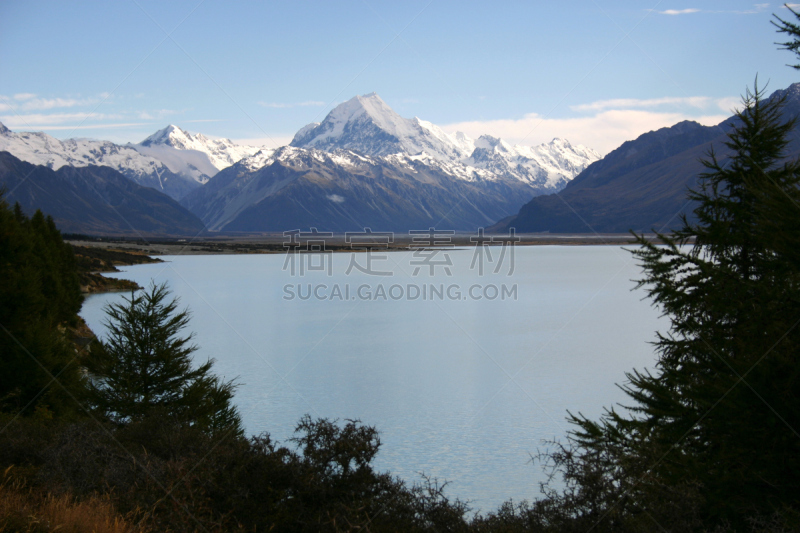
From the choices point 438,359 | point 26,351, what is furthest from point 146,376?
point 438,359

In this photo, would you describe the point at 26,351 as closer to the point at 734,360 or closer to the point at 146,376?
the point at 146,376

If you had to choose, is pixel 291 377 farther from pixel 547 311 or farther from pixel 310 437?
pixel 547 311

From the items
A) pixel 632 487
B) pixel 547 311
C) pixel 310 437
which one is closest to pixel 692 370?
pixel 632 487

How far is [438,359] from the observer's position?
90.0ft

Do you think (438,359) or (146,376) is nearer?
(146,376)

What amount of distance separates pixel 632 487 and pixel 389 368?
20.2 metres

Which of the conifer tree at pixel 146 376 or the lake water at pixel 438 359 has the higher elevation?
the conifer tree at pixel 146 376

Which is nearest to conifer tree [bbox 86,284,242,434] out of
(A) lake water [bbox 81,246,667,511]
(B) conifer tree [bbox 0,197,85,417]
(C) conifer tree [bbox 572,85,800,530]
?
(B) conifer tree [bbox 0,197,85,417]

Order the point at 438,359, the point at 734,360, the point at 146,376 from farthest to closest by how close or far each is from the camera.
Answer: the point at 438,359, the point at 146,376, the point at 734,360

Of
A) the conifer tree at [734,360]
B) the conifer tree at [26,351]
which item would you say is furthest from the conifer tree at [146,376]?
the conifer tree at [734,360]

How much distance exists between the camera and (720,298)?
8.10 m

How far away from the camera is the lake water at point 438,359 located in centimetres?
1622

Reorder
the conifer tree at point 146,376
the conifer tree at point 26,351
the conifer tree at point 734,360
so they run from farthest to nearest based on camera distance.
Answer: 1. the conifer tree at point 26,351
2. the conifer tree at point 146,376
3. the conifer tree at point 734,360

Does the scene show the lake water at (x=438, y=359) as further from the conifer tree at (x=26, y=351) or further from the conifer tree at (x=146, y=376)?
the conifer tree at (x=26, y=351)
